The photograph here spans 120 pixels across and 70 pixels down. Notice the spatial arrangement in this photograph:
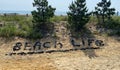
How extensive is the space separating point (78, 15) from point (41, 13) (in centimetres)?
350

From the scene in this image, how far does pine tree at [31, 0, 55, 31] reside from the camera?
29938 millimetres

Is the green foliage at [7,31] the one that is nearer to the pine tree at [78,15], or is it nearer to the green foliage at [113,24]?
the pine tree at [78,15]

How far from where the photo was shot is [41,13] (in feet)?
99.2

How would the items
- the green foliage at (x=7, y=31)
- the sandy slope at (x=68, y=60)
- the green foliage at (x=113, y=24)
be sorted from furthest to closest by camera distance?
1. the green foliage at (x=113, y=24)
2. the green foliage at (x=7, y=31)
3. the sandy slope at (x=68, y=60)

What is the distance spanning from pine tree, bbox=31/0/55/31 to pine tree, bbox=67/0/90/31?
6.06 ft

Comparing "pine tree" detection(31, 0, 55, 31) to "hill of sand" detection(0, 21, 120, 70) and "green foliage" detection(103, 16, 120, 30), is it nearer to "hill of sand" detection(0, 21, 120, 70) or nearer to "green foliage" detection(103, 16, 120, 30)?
"hill of sand" detection(0, 21, 120, 70)

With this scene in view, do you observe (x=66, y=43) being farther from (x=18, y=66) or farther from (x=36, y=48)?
(x=18, y=66)

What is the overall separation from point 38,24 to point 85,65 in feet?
29.0

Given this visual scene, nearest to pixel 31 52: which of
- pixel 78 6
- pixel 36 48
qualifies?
pixel 36 48

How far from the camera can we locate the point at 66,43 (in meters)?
28.0

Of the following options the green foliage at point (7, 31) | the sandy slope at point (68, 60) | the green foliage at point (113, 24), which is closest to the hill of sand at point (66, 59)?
the sandy slope at point (68, 60)

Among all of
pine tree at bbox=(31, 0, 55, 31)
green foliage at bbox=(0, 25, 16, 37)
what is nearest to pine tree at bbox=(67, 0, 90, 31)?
pine tree at bbox=(31, 0, 55, 31)

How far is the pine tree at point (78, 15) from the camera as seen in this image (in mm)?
30359

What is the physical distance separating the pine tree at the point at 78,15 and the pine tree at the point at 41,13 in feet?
6.06
